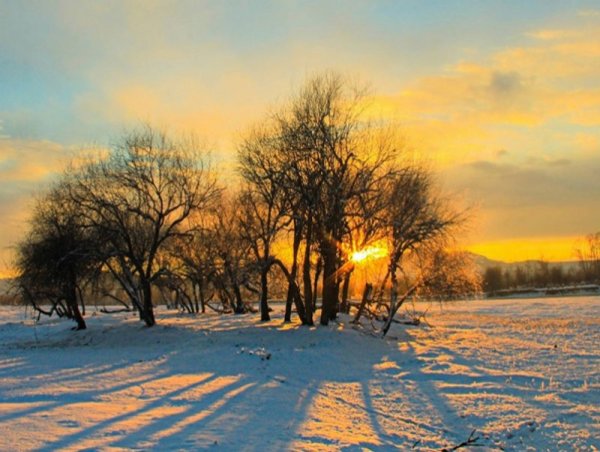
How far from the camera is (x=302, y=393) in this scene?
1347 cm

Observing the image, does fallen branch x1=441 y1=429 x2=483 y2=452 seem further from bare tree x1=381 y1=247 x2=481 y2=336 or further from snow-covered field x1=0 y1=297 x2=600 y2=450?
bare tree x1=381 y1=247 x2=481 y2=336

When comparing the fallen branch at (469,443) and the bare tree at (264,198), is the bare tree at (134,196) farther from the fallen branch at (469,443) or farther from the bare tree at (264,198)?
the fallen branch at (469,443)

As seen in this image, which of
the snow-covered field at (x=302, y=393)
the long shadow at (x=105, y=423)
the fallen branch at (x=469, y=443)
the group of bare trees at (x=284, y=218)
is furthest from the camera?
the group of bare trees at (x=284, y=218)

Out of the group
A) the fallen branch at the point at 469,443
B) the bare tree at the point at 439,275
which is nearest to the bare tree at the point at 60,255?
the bare tree at the point at 439,275

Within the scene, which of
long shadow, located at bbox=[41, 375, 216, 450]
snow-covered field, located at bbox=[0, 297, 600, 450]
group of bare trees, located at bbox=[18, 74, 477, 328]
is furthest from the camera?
group of bare trees, located at bbox=[18, 74, 477, 328]

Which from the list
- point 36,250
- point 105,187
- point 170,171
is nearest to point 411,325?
point 170,171

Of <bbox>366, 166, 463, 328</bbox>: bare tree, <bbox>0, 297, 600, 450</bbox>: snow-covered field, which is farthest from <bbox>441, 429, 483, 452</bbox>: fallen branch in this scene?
<bbox>366, 166, 463, 328</bbox>: bare tree

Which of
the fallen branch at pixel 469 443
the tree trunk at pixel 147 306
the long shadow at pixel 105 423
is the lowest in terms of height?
the fallen branch at pixel 469 443

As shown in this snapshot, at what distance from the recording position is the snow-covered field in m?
9.14

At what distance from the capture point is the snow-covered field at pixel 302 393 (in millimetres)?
9141

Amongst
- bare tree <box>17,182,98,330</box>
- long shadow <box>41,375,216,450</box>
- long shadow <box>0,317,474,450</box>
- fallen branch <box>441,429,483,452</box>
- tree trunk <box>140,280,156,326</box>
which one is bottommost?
fallen branch <box>441,429,483,452</box>

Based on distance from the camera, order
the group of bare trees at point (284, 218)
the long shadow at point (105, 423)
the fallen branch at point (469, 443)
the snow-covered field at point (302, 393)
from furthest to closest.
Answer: the group of bare trees at point (284, 218) < the snow-covered field at point (302, 393) < the fallen branch at point (469, 443) < the long shadow at point (105, 423)

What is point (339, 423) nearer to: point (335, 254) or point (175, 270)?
point (335, 254)

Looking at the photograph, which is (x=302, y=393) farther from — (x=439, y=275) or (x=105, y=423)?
(x=439, y=275)
